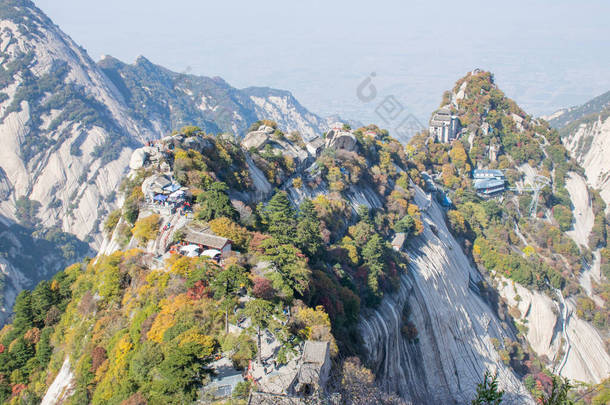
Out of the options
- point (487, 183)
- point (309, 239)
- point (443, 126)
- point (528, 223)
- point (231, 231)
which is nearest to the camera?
point (231, 231)

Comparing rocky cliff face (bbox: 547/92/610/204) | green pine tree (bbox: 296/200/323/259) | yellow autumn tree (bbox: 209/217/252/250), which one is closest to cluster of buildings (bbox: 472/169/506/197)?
rocky cliff face (bbox: 547/92/610/204)

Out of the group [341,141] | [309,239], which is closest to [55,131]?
[341,141]

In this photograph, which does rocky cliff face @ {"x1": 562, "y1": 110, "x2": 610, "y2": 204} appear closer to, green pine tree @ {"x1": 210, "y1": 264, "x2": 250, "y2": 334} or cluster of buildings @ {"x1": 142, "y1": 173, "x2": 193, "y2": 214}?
cluster of buildings @ {"x1": 142, "y1": 173, "x2": 193, "y2": 214}

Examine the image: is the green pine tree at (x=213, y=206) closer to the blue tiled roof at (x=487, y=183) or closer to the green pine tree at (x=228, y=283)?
the green pine tree at (x=228, y=283)

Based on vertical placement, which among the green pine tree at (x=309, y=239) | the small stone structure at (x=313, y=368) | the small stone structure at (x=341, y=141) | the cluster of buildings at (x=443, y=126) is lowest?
the small stone structure at (x=313, y=368)

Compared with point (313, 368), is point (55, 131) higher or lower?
higher

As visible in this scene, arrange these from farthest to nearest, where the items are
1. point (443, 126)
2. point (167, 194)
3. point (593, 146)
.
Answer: point (593, 146) < point (443, 126) < point (167, 194)

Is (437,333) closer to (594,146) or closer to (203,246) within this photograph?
(203,246)

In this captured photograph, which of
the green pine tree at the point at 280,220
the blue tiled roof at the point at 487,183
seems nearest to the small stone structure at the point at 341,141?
the green pine tree at the point at 280,220
